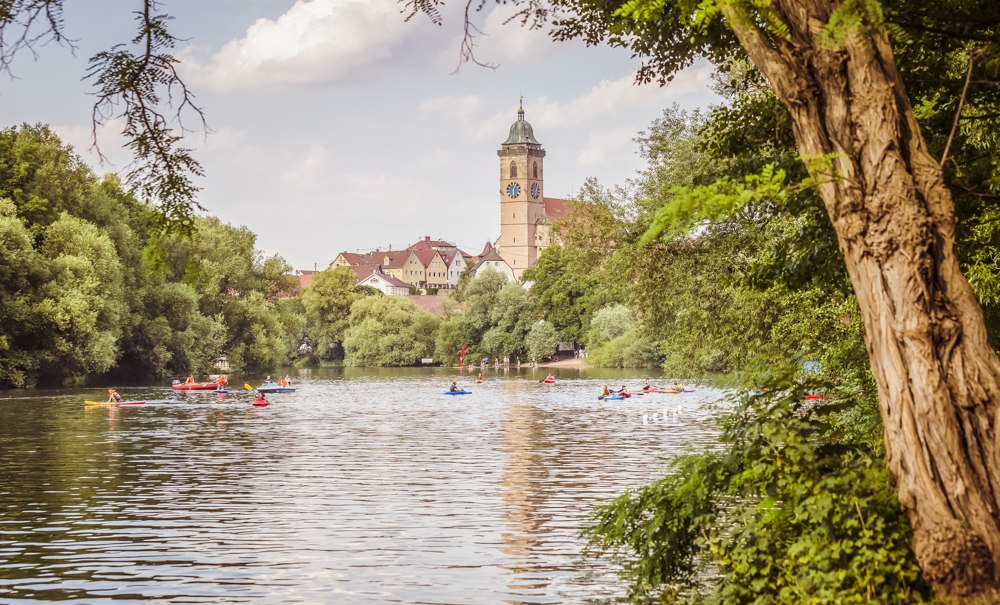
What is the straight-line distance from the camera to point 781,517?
7.96 meters

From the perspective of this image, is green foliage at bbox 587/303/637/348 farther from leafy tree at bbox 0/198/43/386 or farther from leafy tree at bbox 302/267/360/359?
leafy tree at bbox 0/198/43/386

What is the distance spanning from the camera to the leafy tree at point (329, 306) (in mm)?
119500

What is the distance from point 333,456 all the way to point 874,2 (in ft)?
77.2

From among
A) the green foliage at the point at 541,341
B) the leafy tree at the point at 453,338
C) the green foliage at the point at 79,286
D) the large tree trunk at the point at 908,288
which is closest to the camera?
the large tree trunk at the point at 908,288

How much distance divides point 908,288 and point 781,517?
2.02 meters

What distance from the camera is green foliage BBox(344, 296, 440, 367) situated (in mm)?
108375

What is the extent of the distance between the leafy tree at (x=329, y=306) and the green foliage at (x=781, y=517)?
11023 cm

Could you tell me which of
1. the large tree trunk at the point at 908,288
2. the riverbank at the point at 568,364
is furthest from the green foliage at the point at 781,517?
the riverbank at the point at 568,364

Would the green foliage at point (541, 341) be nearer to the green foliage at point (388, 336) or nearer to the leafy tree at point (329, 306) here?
the green foliage at point (388, 336)

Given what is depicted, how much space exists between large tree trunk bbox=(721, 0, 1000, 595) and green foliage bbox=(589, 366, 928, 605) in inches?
17.5

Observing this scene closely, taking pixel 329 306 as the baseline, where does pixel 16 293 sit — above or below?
below

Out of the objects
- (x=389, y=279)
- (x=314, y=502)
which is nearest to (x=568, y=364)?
(x=314, y=502)

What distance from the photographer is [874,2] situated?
5469mm

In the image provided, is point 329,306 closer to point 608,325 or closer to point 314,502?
point 608,325
